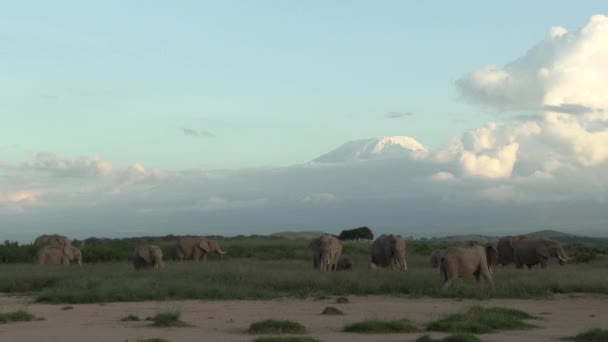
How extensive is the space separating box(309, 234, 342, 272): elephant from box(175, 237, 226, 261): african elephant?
10241mm

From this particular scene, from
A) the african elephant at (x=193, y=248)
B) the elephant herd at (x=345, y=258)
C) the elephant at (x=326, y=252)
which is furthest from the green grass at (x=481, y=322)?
the african elephant at (x=193, y=248)

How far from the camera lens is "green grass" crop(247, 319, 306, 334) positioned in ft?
54.8

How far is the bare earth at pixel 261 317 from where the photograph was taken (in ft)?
54.2

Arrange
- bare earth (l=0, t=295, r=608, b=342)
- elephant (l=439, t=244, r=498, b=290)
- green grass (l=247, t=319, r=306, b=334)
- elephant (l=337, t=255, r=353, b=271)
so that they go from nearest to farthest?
bare earth (l=0, t=295, r=608, b=342) → green grass (l=247, t=319, r=306, b=334) → elephant (l=439, t=244, r=498, b=290) → elephant (l=337, t=255, r=353, b=271)

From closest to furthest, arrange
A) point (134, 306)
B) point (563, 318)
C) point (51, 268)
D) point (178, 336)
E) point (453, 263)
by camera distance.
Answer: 1. point (178, 336)
2. point (563, 318)
3. point (134, 306)
4. point (453, 263)
5. point (51, 268)

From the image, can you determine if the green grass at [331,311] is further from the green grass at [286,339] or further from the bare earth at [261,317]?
the green grass at [286,339]

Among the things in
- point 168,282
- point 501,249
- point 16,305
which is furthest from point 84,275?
point 501,249

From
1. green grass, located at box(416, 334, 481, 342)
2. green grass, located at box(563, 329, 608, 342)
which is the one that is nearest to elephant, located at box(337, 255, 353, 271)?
green grass, located at box(563, 329, 608, 342)

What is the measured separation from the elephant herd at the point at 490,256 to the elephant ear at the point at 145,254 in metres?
11.5

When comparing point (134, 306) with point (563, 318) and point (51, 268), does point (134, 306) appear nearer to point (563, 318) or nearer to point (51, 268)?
point (563, 318)

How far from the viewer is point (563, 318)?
20219 millimetres

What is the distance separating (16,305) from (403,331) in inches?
461

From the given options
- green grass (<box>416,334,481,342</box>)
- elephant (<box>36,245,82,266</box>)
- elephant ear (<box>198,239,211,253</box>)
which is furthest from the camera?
elephant ear (<box>198,239,211,253</box>)

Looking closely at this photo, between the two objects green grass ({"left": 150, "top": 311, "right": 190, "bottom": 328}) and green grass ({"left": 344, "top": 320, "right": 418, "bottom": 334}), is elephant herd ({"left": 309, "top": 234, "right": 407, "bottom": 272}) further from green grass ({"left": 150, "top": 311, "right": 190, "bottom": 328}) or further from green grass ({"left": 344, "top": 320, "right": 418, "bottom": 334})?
green grass ({"left": 344, "top": 320, "right": 418, "bottom": 334})
